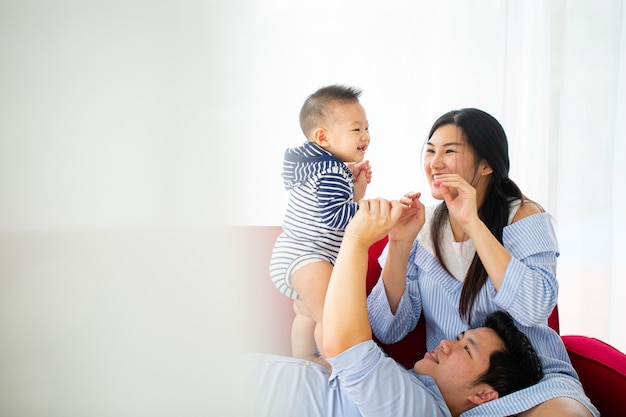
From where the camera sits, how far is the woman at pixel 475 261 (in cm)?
105

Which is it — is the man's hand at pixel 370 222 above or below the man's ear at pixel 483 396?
above

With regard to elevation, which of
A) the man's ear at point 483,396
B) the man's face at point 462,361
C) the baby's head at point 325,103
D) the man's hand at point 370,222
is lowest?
the man's ear at point 483,396

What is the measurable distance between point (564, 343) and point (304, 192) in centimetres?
79

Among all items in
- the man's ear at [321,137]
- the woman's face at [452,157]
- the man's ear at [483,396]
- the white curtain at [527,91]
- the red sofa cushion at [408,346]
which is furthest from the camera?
the white curtain at [527,91]

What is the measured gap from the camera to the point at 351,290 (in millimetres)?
791

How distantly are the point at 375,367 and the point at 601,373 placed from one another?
0.68 m

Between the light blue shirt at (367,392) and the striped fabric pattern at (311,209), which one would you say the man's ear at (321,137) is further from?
the light blue shirt at (367,392)

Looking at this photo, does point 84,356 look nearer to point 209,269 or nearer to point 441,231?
point 209,269

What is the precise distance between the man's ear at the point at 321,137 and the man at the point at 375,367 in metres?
0.29

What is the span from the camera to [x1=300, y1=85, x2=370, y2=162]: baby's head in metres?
1.07

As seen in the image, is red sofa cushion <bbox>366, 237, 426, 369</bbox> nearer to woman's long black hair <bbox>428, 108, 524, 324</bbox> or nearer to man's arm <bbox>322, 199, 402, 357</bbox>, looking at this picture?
woman's long black hair <bbox>428, 108, 524, 324</bbox>

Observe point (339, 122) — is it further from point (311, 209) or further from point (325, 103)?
point (311, 209)

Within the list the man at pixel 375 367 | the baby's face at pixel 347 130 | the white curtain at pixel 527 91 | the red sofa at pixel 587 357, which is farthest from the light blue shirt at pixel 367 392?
the white curtain at pixel 527 91

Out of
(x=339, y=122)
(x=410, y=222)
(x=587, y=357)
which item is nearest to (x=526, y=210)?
(x=410, y=222)
